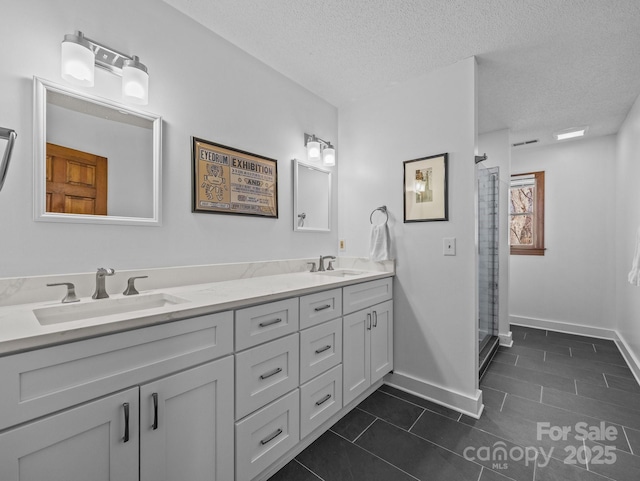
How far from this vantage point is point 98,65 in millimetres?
1362

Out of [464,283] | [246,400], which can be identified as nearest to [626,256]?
[464,283]

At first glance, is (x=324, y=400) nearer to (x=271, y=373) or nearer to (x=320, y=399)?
(x=320, y=399)

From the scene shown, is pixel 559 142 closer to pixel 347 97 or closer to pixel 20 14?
pixel 347 97

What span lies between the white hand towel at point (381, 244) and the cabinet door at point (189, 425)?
4.82 feet

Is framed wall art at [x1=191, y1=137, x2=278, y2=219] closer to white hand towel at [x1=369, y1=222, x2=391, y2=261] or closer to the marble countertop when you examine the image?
the marble countertop

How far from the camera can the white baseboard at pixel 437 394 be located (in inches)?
77.4

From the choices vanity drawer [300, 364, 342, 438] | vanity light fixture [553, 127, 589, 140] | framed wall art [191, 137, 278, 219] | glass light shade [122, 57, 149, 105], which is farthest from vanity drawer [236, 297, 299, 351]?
vanity light fixture [553, 127, 589, 140]

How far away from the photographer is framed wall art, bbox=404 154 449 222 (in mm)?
2127

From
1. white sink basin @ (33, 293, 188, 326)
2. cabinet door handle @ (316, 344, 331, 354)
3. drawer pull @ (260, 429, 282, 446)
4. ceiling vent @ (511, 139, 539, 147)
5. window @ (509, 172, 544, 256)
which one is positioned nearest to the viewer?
white sink basin @ (33, 293, 188, 326)

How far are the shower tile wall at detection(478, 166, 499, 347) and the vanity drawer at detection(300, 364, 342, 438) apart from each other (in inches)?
79.2

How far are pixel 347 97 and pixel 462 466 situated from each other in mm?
2703

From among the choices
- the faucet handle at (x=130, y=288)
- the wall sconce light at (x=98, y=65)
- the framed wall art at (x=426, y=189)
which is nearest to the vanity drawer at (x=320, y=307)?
the faucet handle at (x=130, y=288)

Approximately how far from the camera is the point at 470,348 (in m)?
2.02

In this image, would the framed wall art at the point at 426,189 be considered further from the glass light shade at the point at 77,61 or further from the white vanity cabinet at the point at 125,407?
the glass light shade at the point at 77,61
